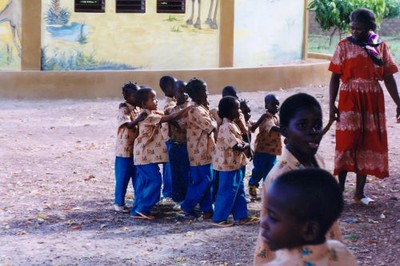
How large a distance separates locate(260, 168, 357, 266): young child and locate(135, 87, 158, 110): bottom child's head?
4561 mm

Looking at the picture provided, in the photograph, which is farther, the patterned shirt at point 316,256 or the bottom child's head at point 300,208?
the patterned shirt at point 316,256

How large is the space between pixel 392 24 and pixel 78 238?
2970 cm

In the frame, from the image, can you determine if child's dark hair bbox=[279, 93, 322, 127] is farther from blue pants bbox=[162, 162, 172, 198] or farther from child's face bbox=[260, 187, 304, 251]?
blue pants bbox=[162, 162, 172, 198]

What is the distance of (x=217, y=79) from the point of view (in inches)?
633

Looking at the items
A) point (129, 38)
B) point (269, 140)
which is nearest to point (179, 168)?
point (269, 140)

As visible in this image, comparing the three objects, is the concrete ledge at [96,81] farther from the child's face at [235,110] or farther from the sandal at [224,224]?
the child's face at [235,110]

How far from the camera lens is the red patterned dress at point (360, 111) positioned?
7203 mm

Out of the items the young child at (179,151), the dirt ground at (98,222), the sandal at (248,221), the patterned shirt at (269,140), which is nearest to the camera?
the dirt ground at (98,222)

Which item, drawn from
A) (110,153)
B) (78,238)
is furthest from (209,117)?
(110,153)

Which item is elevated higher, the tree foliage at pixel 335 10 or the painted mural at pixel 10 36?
the tree foliage at pixel 335 10

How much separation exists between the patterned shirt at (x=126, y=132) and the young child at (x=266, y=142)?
1126 millimetres

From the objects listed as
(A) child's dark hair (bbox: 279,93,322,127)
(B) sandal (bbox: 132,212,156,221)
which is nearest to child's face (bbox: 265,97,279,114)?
(B) sandal (bbox: 132,212,156,221)

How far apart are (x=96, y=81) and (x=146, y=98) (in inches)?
330

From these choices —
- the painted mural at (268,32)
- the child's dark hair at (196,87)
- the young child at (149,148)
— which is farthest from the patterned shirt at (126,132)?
the painted mural at (268,32)
